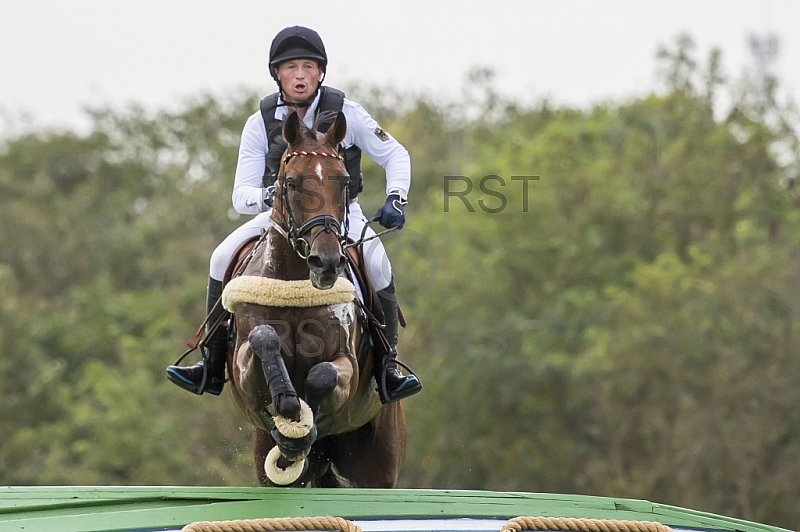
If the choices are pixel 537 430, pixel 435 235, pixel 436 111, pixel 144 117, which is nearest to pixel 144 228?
pixel 144 117

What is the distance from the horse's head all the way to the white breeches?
805mm

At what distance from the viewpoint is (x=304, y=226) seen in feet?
18.1

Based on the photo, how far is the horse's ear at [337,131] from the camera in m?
5.82

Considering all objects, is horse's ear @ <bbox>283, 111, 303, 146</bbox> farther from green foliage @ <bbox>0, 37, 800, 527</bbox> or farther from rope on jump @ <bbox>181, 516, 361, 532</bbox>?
green foliage @ <bbox>0, 37, 800, 527</bbox>

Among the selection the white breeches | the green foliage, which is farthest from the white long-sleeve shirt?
the green foliage

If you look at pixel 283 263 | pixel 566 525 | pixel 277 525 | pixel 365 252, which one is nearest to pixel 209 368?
pixel 283 263

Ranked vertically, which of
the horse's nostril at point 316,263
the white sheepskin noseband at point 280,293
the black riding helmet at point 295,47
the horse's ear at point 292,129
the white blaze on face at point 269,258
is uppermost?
the black riding helmet at point 295,47

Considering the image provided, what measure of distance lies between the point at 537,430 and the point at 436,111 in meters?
11.8

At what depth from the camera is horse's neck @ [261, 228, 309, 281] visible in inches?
234

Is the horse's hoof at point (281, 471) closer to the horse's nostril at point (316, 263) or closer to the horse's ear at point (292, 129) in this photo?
the horse's nostril at point (316, 263)

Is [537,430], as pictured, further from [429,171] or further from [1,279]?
[1,279]

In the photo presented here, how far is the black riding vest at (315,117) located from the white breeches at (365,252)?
17 cm

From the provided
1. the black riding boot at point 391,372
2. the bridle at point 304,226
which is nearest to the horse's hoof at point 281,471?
the black riding boot at point 391,372

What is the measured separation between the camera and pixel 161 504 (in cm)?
511
